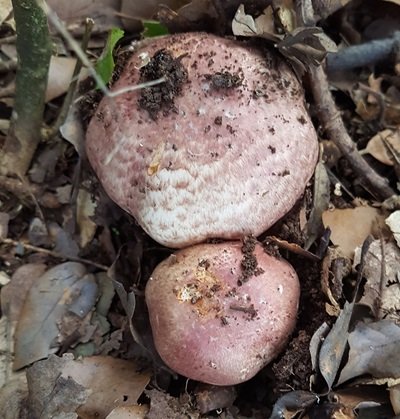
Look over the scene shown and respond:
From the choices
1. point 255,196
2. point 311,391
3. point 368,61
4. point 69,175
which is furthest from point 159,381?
point 368,61

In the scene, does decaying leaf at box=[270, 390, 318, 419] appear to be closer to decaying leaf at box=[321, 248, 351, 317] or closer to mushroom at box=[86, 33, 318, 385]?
mushroom at box=[86, 33, 318, 385]

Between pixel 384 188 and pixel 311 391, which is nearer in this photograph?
pixel 311 391

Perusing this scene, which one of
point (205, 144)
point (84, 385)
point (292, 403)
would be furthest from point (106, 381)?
point (205, 144)

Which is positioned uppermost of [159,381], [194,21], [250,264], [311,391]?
[194,21]

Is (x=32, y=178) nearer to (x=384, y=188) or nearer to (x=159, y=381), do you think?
(x=159, y=381)

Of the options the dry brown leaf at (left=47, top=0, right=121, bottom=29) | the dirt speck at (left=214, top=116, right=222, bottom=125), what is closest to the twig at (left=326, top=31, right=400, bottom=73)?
the dirt speck at (left=214, top=116, right=222, bottom=125)

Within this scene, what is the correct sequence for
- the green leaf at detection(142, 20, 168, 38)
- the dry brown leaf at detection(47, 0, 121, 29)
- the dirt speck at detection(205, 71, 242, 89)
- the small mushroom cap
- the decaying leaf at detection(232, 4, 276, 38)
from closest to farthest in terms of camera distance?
the small mushroom cap → the dirt speck at detection(205, 71, 242, 89) → the decaying leaf at detection(232, 4, 276, 38) → the green leaf at detection(142, 20, 168, 38) → the dry brown leaf at detection(47, 0, 121, 29)
